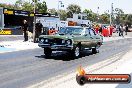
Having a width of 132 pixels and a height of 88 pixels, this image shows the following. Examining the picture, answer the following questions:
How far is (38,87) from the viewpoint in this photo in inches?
314

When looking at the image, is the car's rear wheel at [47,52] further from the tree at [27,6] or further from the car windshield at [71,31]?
the tree at [27,6]

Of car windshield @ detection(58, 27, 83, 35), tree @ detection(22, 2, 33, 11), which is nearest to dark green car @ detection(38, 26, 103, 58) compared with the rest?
car windshield @ detection(58, 27, 83, 35)

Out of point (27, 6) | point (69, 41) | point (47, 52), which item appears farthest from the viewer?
point (27, 6)

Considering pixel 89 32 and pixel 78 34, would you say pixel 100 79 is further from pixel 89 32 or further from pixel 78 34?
pixel 89 32

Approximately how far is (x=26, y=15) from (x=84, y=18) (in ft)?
106

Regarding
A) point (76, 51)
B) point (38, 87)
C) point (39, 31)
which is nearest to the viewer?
point (38, 87)

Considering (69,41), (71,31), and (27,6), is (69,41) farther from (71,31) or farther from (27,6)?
(27,6)

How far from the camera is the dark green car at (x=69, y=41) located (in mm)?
16016

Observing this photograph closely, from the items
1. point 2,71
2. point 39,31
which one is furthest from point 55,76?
point 39,31

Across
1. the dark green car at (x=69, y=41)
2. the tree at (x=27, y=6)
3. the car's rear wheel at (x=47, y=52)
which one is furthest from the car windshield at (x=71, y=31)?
the tree at (x=27, y=6)

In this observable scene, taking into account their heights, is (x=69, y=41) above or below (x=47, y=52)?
above

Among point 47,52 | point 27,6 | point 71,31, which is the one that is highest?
point 27,6

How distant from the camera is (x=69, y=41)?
52.4 feet

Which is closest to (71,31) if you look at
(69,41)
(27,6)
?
(69,41)
